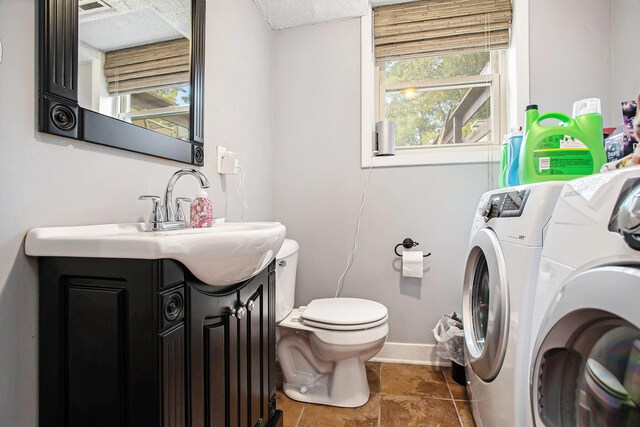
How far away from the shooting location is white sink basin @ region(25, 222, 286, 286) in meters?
0.55

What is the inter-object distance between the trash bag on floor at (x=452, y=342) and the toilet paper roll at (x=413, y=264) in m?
0.30

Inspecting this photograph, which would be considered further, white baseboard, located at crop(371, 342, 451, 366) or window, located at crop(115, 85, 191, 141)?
white baseboard, located at crop(371, 342, 451, 366)

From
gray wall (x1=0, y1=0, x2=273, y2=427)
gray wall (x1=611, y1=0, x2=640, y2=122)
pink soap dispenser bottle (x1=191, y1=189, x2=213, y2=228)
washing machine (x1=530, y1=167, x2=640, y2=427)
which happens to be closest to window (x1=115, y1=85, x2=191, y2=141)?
gray wall (x1=0, y1=0, x2=273, y2=427)

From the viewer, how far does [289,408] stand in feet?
4.43

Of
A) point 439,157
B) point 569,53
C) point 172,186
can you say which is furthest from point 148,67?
point 569,53

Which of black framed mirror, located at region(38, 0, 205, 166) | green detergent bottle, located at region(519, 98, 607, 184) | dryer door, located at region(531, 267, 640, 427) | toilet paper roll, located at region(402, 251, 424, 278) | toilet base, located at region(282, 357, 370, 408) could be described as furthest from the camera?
toilet paper roll, located at region(402, 251, 424, 278)

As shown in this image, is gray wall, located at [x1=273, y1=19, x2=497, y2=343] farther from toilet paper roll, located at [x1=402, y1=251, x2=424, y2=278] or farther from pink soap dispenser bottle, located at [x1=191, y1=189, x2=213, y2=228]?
pink soap dispenser bottle, located at [x1=191, y1=189, x2=213, y2=228]

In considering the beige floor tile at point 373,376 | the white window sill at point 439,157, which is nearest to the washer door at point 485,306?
the beige floor tile at point 373,376

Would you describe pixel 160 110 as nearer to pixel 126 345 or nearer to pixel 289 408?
pixel 126 345

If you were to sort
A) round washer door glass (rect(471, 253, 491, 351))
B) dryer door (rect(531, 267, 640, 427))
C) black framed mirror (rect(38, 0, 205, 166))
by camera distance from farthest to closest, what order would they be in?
round washer door glass (rect(471, 253, 491, 351)) → black framed mirror (rect(38, 0, 205, 166)) → dryer door (rect(531, 267, 640, 427))

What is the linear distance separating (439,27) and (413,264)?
1.44m

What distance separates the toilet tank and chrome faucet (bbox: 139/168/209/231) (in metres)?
0.49

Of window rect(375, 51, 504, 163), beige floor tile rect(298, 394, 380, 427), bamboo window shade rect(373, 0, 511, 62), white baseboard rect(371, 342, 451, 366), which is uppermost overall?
bamboo window shade rect(373, 0, 511, 62)

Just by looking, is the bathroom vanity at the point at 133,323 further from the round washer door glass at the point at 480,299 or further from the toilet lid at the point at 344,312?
the round washer door glass at the point at 480,299
